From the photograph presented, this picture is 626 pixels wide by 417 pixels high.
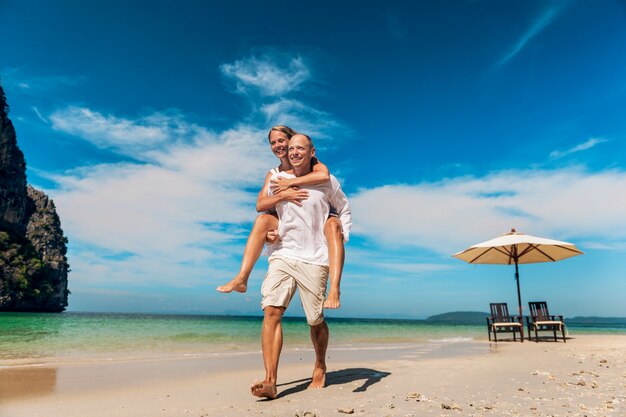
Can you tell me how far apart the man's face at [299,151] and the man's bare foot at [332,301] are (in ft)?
3.82

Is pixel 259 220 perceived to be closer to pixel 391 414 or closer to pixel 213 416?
pixel 213 416

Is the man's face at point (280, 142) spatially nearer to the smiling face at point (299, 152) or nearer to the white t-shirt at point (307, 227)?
the smiling face at point (299, 152)

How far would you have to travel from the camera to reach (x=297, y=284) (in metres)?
3.43

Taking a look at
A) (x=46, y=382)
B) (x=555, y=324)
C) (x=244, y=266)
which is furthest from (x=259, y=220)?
(x=555, y=324)

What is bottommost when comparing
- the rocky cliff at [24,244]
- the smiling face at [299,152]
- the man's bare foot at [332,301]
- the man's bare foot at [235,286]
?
the man's bare foot at [332,301]

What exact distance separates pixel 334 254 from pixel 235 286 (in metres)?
0.88

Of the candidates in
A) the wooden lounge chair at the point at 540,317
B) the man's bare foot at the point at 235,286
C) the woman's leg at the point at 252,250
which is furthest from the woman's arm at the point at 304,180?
the wooden lounge chair at the point at 540,317

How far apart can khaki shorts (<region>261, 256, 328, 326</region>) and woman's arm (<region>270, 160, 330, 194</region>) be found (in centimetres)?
62

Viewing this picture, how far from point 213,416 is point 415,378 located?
2466mm

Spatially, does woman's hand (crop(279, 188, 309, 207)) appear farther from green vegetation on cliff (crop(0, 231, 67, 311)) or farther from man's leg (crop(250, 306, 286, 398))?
green vegetation on cliff (crop(0, 231, 67, 311))

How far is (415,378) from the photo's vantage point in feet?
14.4

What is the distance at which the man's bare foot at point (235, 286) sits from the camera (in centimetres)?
327

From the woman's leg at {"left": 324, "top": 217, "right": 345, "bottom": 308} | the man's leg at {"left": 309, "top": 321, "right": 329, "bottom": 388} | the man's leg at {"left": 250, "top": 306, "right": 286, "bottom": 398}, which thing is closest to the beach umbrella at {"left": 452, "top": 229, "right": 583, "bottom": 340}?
the man's leg at {"left": 309, "top": 321, "right": 329, "bottom": 388}

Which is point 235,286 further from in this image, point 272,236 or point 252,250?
point 272,236
